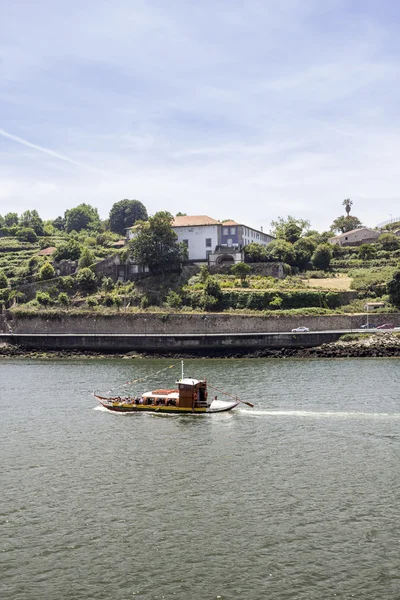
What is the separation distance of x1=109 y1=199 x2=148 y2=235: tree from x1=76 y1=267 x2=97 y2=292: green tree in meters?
53.8

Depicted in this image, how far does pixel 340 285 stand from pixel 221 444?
4852 centimetres

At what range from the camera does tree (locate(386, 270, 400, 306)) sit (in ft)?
209

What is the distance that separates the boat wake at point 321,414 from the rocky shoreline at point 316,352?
72.6 feet

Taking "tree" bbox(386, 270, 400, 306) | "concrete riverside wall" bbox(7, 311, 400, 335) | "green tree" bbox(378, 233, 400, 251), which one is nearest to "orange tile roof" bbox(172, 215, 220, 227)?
"concrete riverside wall" bbox(7, 311, 400, 335)

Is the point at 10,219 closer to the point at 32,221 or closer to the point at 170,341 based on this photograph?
the point at 32,221

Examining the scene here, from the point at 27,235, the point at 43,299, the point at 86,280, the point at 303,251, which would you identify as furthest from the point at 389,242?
the point at 27,235

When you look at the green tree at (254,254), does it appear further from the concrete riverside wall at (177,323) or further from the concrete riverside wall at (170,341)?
the concrete riverside wall at (170,341)

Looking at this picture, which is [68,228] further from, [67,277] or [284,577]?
[284,577]

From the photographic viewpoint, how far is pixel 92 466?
24.6 metres

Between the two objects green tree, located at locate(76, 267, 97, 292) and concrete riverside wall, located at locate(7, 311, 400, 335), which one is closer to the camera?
concrete riverside wall, located at locate(7, 311, 400, 335)

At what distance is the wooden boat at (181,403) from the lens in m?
34.2

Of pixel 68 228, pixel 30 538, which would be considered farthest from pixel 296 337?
pixel 68 228

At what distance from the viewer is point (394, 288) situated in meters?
63.9

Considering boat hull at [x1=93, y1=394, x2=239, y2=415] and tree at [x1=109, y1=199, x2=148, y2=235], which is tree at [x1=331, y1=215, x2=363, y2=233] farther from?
boat hull at [x1=93, y1=394, x2=239, y2=415]
